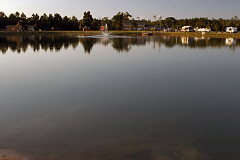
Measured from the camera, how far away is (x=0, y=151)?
5.80m

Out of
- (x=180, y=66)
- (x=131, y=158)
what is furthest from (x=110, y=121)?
(x=180, y=66)

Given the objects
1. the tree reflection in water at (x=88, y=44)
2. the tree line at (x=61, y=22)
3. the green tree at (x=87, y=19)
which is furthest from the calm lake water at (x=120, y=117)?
the green tree at (x=87, y=19)

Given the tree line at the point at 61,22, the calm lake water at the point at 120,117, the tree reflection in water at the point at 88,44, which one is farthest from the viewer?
the tree line at the point at 61,22

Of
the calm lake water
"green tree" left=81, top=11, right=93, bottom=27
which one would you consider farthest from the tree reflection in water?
"green tree" left=81, top=11, right=93, bottom=27

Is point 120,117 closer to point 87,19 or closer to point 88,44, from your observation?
point 88,44

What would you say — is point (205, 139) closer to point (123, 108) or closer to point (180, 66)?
point (123, 108)

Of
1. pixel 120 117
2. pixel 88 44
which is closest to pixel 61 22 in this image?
pixel 88 44

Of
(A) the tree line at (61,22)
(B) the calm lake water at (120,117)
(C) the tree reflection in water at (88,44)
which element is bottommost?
(B) the calm lake water at (120,117)

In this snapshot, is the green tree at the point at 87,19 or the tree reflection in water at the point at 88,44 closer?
the tree reflection in water at the point at 88,44

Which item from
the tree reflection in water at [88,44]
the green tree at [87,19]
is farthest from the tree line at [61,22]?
the tree reflection in water at [88,44]

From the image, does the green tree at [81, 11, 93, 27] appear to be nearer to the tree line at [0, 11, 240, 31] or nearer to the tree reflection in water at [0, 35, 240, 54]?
the tree line at [0, 11, 240, 31]

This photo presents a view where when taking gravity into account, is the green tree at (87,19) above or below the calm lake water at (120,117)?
above

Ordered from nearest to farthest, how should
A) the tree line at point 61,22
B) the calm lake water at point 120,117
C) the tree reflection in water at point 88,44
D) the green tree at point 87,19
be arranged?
the calm lake water at point 120,117 → the tree reflection in water at point 88,44 → the tree line at point 61,22 → the green tree at point 87,19

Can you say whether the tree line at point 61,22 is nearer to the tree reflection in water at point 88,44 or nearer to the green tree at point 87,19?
the green tree at point 87,19
